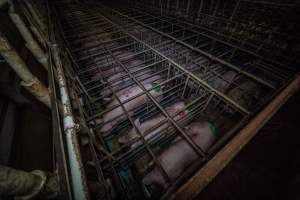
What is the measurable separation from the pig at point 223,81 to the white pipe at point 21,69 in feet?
8.94

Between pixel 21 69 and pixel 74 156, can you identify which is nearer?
pixel 74 156

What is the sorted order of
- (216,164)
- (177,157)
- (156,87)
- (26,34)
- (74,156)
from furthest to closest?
(26,34)
(156,87)
(177,157)
(74,156)
(216,164)

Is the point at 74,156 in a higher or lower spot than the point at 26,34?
lower

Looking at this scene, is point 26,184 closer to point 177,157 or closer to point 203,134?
point 177,157

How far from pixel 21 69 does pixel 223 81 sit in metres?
3.09

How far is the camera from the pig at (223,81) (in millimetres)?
2498

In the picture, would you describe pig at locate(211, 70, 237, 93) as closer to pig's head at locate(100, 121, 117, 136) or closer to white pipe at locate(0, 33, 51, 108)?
pig's head at locate(100, 121, 117, 136)

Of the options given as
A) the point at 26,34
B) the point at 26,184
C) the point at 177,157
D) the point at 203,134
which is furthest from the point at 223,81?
the point at 26,34

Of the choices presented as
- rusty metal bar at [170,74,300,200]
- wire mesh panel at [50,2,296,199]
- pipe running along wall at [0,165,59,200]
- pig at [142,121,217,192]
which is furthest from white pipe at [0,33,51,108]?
rusty metal bar at [170,74,300,200]

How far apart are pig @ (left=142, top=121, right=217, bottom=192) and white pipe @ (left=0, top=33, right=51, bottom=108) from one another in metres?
1.78

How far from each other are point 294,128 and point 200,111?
3.43 ft

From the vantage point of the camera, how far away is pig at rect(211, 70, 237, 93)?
98.3 inches

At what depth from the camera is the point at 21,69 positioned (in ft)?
5.57

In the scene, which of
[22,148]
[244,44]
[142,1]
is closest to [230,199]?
[22,148]
